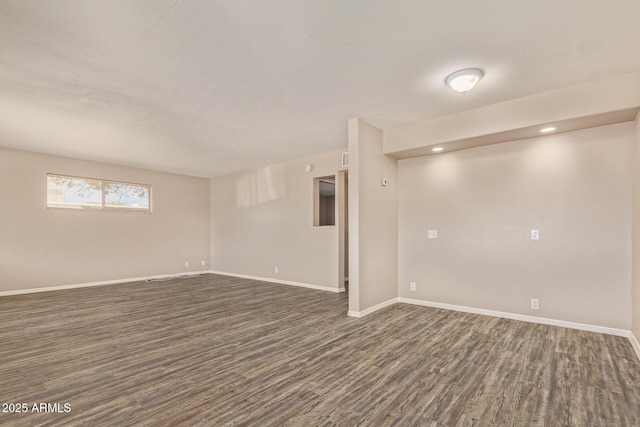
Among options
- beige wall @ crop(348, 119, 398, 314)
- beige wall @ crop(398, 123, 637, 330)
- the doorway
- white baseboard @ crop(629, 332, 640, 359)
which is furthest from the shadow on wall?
white baseboard @ crop(629, 332, 640, 359)

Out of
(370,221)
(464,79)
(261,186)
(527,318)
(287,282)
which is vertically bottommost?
(287,282)

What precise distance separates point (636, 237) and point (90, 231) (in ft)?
28.5

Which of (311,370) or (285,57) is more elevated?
(285,57)

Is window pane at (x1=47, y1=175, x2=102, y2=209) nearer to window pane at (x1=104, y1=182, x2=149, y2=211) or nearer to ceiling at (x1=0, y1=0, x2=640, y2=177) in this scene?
window pane at (x1=104, y1=182, x2=149, y2=211)

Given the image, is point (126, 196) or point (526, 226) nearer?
point (526, 226)

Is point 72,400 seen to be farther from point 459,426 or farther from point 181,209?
point 181,209

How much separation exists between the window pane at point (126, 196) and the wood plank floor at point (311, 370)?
3.11 metres

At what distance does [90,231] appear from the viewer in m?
6.45

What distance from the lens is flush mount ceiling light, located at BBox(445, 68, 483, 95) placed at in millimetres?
2826

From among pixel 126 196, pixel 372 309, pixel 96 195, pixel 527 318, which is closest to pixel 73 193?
pixel 96 195

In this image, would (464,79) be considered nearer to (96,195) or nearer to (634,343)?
(634,343)

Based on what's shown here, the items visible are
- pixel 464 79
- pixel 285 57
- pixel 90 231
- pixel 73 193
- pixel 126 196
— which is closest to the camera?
pixel 285 57

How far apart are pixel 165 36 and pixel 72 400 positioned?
8.75 feet

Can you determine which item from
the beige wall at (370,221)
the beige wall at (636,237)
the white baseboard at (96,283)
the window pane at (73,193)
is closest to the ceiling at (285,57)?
the beige wall at (370,221)
